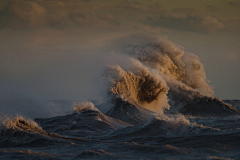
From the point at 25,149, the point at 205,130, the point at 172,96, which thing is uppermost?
the point at 172,96

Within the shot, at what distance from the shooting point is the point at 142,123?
14305 mm

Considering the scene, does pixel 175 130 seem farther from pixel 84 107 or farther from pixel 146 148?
pixel 84 107

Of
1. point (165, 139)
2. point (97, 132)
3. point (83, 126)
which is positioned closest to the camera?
point (165, 139)

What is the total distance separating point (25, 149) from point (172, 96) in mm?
17109

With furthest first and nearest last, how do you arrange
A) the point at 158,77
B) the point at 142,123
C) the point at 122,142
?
the point at 158,77 < the point at 142,123 < the point at 122,142

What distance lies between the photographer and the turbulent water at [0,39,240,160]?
730 centimetres

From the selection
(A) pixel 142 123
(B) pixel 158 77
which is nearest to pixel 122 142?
(A) pixel 142 123

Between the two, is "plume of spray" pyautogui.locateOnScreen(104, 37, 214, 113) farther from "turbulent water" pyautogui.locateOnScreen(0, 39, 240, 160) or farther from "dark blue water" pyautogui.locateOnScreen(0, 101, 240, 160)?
"dark blue water" pyautogui.locateOnScreen(0, 101, 240, 160)

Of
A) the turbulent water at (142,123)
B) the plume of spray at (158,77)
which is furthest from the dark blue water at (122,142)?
the plume of spray at (158,77)

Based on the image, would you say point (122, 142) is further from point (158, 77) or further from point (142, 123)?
point (158, 77)

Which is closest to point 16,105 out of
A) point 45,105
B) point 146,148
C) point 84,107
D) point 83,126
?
point 45,105

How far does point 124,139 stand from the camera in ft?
31.1

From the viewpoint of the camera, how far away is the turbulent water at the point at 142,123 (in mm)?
7301

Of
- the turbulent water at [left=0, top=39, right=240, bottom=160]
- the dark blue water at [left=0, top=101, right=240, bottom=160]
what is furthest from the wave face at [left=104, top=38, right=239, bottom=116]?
the dark blue water at [left=0, top=101, right=240, bottom=160]
